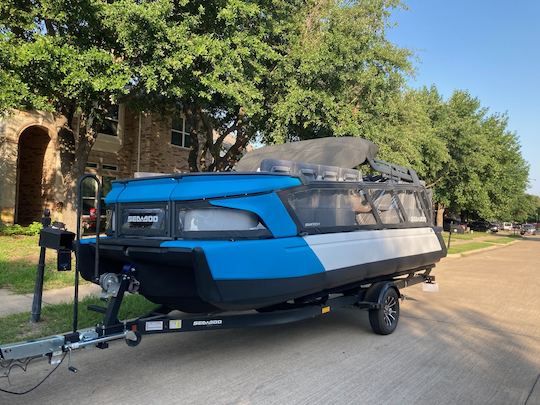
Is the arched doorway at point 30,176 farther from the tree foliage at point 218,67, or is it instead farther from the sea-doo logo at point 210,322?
the sea-doo logo at point 210,322

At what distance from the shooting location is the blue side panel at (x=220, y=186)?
438cm

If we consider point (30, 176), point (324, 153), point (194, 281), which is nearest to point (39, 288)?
point (194, 281)

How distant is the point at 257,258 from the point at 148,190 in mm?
1319

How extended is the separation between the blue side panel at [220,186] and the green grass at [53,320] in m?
2.56

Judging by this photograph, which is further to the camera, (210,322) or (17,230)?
(17,230)

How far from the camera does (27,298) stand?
732cm

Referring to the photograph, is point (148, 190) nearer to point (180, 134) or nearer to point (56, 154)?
point (56, 154)

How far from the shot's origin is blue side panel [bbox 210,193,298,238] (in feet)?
14.3

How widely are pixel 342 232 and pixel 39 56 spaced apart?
25.1 feet

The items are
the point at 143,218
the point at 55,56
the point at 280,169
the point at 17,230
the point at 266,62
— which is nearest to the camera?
the point at 143,218

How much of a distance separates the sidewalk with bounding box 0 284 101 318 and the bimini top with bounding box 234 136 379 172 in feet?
10.9

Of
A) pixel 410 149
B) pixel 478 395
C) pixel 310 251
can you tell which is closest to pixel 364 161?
pixel 310 251

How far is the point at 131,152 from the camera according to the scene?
22.1 meters

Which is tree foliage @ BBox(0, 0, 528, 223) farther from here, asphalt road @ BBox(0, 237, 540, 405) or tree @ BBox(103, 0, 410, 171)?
asphalt road @ BBox(0, 237, 540, 405)
